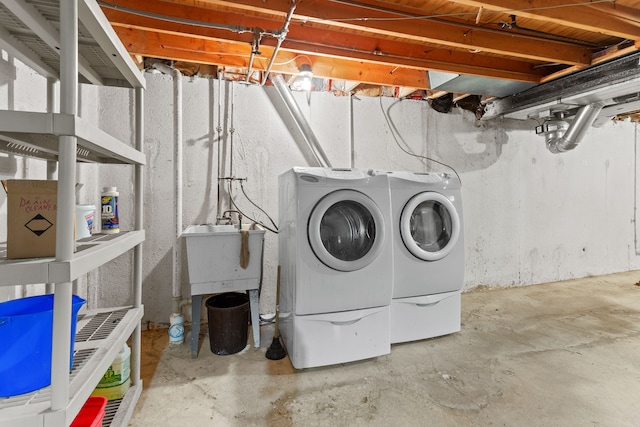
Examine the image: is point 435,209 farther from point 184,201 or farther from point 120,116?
point 120,116

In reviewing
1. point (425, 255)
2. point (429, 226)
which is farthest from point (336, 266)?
point (429, 226)

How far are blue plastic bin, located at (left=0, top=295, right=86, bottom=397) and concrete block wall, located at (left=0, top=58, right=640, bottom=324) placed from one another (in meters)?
0.73

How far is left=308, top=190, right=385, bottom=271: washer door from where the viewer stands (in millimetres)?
1960

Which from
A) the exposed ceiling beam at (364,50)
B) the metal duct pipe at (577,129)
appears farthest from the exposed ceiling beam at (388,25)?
the metal duct pipe at (577,129)

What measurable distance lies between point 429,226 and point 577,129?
6.90 ft

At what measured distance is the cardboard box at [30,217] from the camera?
99cm

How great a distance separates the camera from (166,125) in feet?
8.70

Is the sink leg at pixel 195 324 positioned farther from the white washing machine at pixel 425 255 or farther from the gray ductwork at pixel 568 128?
the gray ductwork at pixel 568 128

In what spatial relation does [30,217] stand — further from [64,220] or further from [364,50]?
[364,50]

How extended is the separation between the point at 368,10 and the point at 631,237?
504cm

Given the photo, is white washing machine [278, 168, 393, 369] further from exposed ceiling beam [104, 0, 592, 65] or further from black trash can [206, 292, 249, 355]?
exposed ceiling beam [104, 0, 592, 65]

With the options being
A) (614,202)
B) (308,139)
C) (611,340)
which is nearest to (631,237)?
(614,202)

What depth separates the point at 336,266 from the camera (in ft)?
6.47

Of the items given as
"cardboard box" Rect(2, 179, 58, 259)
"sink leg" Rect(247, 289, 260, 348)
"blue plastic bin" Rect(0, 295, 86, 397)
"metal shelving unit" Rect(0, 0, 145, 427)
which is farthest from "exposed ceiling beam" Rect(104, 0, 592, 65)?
"sink leg" Rect(247, 289, 260, 348)
